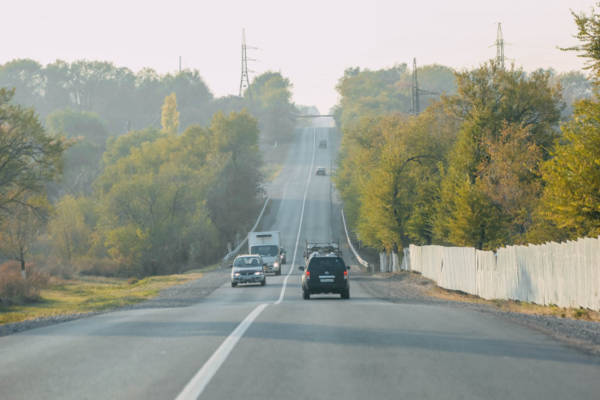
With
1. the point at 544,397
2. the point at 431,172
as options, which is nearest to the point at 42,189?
the point at 431,172

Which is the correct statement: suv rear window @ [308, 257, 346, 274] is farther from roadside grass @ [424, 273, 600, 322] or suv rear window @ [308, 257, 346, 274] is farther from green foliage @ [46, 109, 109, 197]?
green foliage @ [46, 109, 109, 197]

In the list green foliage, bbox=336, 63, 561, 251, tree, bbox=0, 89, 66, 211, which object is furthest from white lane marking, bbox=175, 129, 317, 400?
tree, bbox=0, 89, 66, 211

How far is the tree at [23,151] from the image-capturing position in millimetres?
44750

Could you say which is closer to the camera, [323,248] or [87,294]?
[87,294]

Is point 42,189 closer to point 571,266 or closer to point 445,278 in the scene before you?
point 445,278

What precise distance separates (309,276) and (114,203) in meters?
53.5

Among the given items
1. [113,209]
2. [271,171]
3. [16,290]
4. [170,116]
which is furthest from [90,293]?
[170,116]

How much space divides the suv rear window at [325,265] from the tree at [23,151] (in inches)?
891

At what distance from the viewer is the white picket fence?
23.0 m

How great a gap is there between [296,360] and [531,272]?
20.4 meters

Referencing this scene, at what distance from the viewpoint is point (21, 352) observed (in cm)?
1241

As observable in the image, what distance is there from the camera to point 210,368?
1006 cm

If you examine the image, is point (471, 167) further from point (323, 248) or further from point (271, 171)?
point (271, 171)

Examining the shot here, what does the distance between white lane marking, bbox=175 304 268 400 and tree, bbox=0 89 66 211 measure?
33669 millimetres
